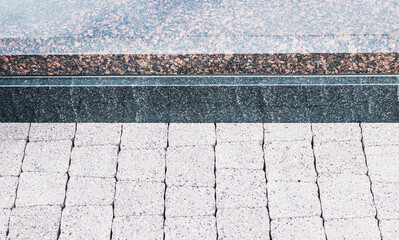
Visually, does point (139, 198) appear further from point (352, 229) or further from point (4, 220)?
point (352, 229)

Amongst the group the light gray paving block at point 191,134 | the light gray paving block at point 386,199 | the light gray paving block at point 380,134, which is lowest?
the light gray paving block at point 191,134

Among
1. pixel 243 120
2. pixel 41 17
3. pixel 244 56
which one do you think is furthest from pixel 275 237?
pixel 41 17

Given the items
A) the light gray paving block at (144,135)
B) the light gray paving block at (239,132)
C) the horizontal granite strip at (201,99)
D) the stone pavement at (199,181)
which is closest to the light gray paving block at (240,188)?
the stone pavement at (199,181)

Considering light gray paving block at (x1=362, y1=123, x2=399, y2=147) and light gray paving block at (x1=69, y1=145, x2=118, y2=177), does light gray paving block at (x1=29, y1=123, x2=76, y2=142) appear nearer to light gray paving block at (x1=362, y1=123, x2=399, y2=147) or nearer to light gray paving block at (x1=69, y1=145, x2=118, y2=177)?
light gray paving block at (x1=69, y1=145, x2=118, y2=177)

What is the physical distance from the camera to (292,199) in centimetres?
302

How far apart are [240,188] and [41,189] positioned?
145cm

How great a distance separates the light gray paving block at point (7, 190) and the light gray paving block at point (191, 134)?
119 centimetres

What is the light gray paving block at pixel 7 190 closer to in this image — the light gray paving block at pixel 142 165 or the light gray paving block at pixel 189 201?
the light gray paving block at pixel 142 165

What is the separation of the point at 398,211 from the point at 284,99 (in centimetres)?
112

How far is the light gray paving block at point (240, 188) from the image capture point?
301cm

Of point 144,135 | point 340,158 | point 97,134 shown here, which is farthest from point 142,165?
point 340,158

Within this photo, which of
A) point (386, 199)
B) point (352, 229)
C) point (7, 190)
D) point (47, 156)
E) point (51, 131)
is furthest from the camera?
point (51, 131)

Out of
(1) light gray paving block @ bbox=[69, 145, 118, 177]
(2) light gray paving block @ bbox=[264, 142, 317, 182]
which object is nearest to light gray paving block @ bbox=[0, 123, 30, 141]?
(1) light gray paving block @ bbox=[69, 145, 118, 177]

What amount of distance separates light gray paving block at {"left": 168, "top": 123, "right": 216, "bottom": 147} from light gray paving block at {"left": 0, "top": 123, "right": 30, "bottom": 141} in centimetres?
115
